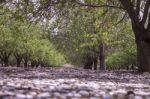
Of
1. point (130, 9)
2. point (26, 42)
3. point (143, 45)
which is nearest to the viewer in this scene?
point (130, 9)

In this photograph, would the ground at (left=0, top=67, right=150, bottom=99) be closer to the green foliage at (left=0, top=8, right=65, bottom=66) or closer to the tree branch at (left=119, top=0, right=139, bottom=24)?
the tree branch at (left=119, top=0, right=139, bottom=24)

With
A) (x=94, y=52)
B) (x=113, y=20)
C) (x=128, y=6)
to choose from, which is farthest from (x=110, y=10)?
(x=94, y=52)

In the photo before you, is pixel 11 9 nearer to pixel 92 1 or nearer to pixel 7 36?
pixel 92 1

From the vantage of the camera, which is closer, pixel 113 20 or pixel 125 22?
pixel 113 20

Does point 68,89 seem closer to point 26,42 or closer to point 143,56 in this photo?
point 143,56

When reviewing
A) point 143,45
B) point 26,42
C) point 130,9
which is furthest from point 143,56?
point 26,42

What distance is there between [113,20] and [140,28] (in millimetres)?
6410

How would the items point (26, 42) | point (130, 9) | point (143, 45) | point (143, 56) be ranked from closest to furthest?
1. point (130, 9)
2. point (143, 45)
3. point (143, 56)
4. point (26, 42)

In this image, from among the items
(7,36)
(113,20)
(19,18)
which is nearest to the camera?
(19,18)

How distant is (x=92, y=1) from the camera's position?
32.5 meters

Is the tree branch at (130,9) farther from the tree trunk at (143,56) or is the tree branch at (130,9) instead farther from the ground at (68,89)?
the ground at (68,89)

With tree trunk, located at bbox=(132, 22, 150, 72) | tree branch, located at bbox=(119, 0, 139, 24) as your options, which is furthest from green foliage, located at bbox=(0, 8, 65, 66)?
tree trunk, located at bbox=(132, 22, 150, 72)

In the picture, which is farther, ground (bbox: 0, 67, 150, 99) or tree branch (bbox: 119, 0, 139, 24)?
tree branch (bbox: 119, 0, 139, 24)

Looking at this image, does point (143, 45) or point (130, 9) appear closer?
point (130, 9)
